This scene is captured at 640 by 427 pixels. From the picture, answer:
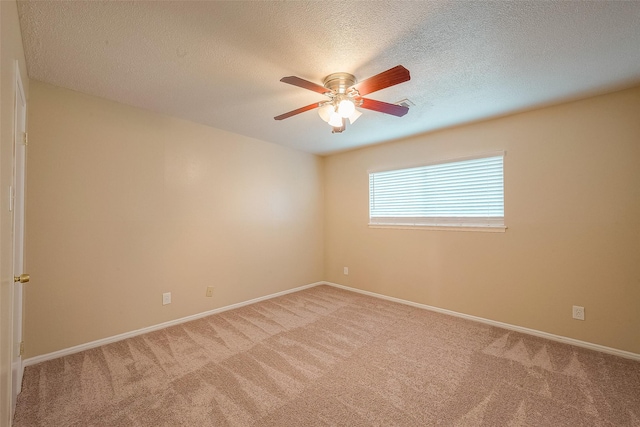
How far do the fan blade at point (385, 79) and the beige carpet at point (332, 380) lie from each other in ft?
6.77

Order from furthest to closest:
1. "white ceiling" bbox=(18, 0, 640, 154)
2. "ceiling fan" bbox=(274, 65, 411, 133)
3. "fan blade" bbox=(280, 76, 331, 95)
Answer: "ceiling fan" bbox=(274, 65, 411, 133) < "fan blade" bbox=(280, 76, 331, 95) < "white ceiling" bbox=(18, 0, 640, 154)

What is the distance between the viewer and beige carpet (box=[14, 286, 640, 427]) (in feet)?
5.46

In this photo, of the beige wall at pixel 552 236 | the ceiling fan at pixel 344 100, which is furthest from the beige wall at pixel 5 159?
the beige wall at pixel 552 236

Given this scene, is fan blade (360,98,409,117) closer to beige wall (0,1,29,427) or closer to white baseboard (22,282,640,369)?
beige wall (0,1,29,427)

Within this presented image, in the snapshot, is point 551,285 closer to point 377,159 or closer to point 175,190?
point 377,159

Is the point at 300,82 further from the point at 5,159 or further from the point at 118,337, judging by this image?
the point at 118,337

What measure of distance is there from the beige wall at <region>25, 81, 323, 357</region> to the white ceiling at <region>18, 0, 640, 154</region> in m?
0.39

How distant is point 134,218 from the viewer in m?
2.78

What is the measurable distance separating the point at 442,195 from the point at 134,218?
3588 mm

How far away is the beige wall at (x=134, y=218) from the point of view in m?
2.31

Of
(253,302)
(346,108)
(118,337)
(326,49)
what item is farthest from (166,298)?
(326,49)

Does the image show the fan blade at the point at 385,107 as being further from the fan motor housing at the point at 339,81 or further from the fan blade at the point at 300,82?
the fan blade at the point at 300,82

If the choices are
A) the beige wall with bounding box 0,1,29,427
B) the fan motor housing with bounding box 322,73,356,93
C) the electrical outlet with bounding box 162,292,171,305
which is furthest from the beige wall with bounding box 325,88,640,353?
the beige wall with bounding box 0,1,29,427

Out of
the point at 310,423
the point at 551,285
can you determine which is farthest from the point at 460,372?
the point at 551,285
